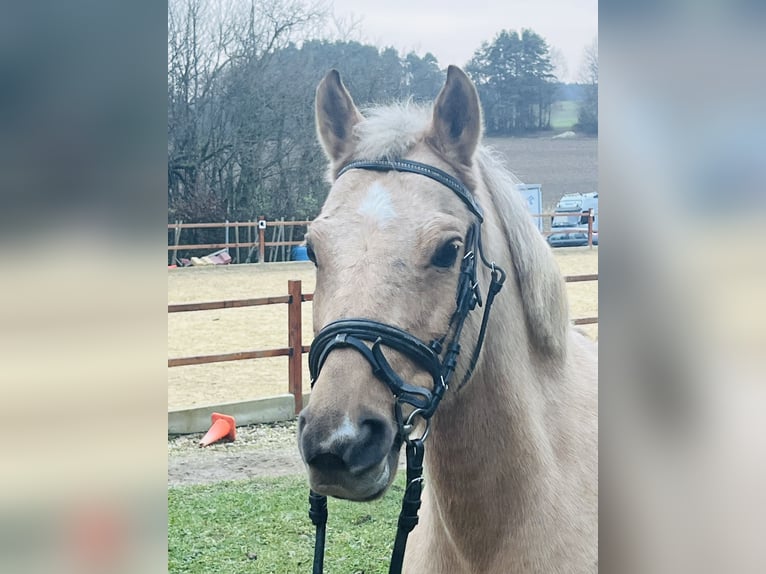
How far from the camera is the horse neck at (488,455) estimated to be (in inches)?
47.9

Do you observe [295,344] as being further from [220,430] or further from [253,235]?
[253,235]

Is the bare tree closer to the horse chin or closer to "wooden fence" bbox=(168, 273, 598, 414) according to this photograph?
"wooden fence" bbox=(168, 273, 598, 414)

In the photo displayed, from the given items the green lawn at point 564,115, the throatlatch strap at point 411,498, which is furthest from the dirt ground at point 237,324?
the throatlatch strap at point 411,498

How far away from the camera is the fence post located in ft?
5.19

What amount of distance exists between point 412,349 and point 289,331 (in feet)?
2.71

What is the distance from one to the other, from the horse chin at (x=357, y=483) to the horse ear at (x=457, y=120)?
1.78ft

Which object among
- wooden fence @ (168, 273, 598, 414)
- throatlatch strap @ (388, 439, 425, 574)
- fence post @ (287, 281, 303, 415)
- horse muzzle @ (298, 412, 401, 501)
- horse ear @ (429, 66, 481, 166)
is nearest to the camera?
horse muzzle @ (298, 412, 401, 501)

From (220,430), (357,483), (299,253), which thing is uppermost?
(299,253)

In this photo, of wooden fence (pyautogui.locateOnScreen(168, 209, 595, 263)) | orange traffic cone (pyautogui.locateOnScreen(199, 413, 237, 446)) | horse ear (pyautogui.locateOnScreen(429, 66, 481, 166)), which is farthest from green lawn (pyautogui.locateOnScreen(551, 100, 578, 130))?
orange traffic cone (pyautogui.locateOnScreen(199, 413, 237, 446))

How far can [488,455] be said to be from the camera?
122 centimetres

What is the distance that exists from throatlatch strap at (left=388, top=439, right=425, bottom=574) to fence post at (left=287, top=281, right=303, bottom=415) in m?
0.47

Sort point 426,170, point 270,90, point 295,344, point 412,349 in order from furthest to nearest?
point 295,344 < point 270,90 < point 426,170 < point 412,349

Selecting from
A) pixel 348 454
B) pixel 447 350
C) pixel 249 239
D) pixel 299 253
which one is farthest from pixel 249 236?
pixel 348 454
